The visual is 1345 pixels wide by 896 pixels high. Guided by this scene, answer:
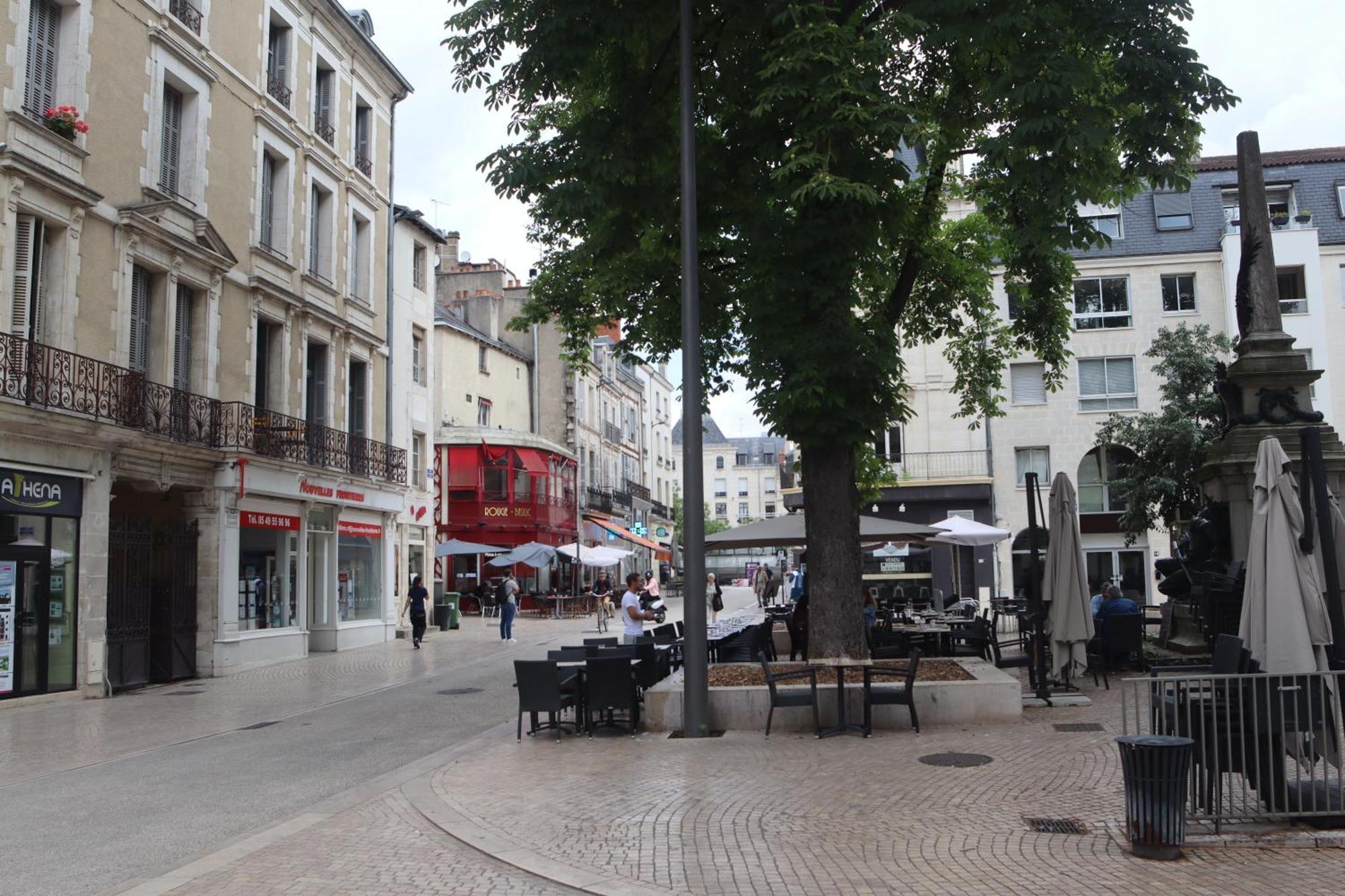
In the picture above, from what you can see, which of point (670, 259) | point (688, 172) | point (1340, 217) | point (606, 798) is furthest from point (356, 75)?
point (1340, 217)

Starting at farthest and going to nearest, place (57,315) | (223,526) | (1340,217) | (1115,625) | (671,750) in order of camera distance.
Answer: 1. (1340,217)
2. (223,526)
3. (57,315)
4. (1115,625)
5. (671,750)

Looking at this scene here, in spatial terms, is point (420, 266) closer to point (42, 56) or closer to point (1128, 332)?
point (42, 56)

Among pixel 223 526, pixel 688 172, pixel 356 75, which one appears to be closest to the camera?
pixel 688 172

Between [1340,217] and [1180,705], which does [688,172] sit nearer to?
[1180,705]

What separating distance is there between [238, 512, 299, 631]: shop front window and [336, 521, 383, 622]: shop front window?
6.85ft

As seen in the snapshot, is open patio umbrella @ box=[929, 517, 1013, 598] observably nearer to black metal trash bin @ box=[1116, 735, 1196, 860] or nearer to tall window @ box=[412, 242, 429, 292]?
black metal trash bin @ box=[1116, 735, 1196, 860]

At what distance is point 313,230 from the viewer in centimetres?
2575

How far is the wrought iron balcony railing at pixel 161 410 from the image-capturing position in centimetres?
1558

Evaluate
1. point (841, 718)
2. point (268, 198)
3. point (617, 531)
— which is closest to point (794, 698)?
point (841, 718)

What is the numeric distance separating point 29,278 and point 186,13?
22.6 feet

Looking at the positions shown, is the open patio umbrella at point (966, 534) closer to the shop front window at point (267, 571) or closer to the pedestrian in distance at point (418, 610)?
the pedestrian in distance at point (418, 610)

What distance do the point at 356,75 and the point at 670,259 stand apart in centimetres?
1746

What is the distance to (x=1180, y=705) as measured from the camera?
6891mm

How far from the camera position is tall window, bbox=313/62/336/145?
25.9 meters
